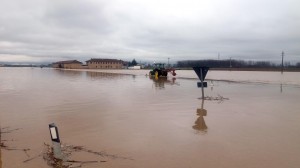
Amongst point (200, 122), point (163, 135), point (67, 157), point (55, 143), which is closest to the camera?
point (55, 143)

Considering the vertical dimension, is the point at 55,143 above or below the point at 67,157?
above

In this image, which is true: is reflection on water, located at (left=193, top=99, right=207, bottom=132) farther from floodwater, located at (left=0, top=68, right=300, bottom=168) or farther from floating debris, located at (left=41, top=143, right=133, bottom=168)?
floating debris, located at (left=41, top=143, right=133, bottom=168)

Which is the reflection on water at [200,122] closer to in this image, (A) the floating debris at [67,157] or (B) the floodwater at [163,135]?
(B) the floodwater at [163,135]

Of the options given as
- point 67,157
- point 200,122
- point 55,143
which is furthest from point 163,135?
point 55,143

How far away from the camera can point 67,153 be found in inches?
242

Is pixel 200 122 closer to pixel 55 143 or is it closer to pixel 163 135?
pixel 163 135

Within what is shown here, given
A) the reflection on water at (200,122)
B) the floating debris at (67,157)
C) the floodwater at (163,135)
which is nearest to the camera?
the floating debris at (67,157)

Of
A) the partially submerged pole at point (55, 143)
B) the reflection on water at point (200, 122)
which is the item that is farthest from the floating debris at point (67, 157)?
the reflection on water at point (200, 122)

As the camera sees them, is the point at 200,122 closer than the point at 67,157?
No

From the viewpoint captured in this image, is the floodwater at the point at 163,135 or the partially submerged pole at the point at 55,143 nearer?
the partially submerged pole at the point at 55,143

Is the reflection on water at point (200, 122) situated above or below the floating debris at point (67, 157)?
below

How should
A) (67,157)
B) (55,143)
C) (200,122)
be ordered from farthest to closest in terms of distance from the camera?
(200,122), (67,157), (55,143)

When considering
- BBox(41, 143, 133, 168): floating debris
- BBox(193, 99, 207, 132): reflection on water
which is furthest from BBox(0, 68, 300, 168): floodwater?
BBox(41, 143, 133, 168): floating debris

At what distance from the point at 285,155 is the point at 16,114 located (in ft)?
29.2
